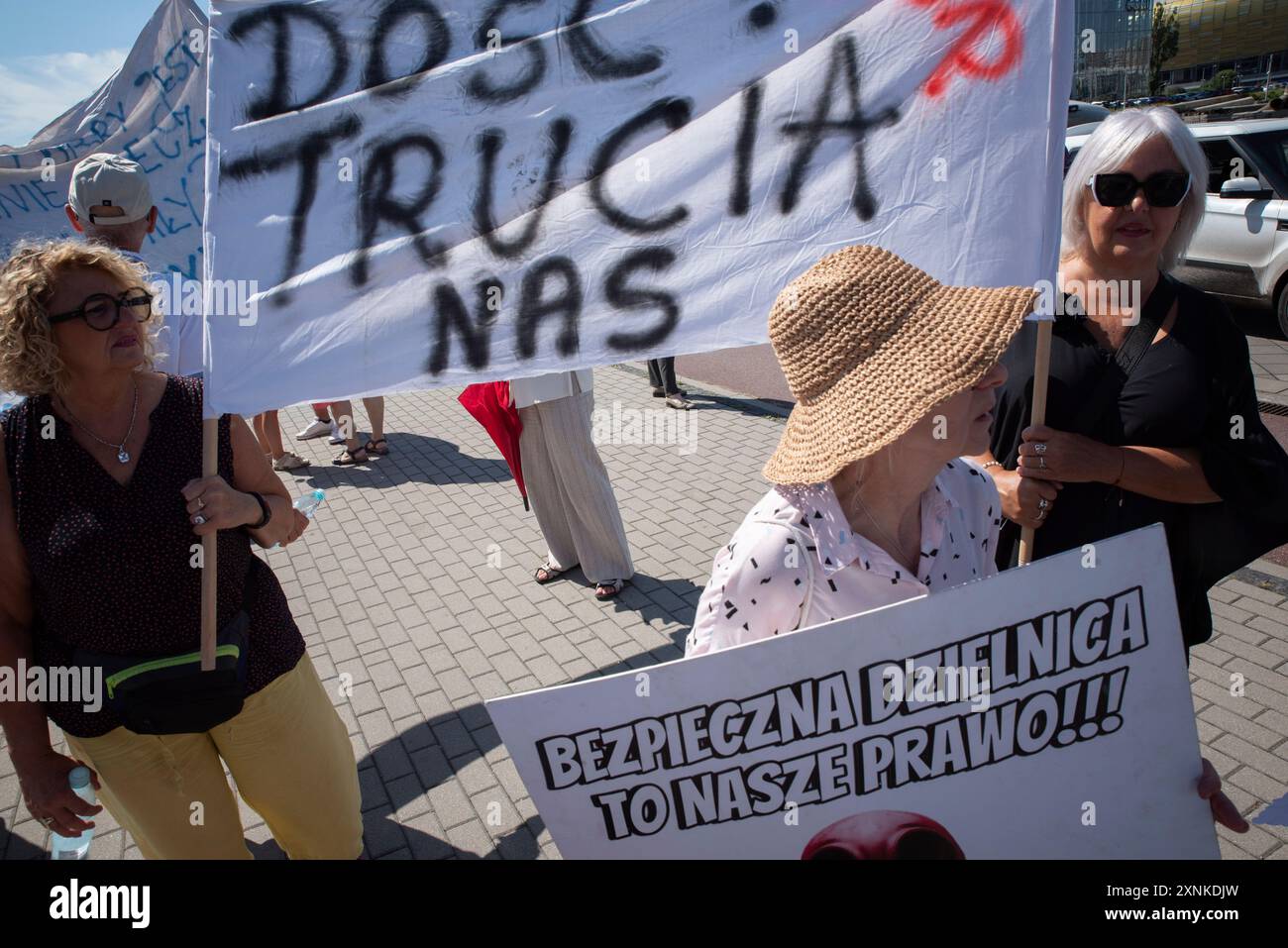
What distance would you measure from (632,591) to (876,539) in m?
3.04

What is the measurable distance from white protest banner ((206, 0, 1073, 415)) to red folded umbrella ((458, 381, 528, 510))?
8.23 feet

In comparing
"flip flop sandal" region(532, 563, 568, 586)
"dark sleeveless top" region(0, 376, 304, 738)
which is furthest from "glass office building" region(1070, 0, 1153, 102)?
"dark sleeveless top" region(0, 376, 304, 738)

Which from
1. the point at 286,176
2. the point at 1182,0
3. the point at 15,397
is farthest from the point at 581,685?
the point at 1182,0

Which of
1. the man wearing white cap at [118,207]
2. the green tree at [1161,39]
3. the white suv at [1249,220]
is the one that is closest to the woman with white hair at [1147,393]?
the man wearing white cap at [118,207]

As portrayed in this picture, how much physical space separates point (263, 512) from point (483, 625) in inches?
95.1

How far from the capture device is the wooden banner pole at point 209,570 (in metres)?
1.75

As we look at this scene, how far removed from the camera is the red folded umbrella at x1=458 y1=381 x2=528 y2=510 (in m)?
4.32

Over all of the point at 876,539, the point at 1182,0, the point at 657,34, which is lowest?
the point at 876,539

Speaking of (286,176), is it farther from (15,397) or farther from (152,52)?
(152,52)

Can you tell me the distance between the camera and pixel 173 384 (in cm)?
205

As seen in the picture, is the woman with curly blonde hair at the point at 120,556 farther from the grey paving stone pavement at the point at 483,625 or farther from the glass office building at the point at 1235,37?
the glass office building at the point at 1235,37

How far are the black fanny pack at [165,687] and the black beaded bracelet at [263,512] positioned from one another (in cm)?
29

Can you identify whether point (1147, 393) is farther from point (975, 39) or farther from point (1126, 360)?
point (975, 39)

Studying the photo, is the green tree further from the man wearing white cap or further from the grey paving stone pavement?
the man wearing white cap
